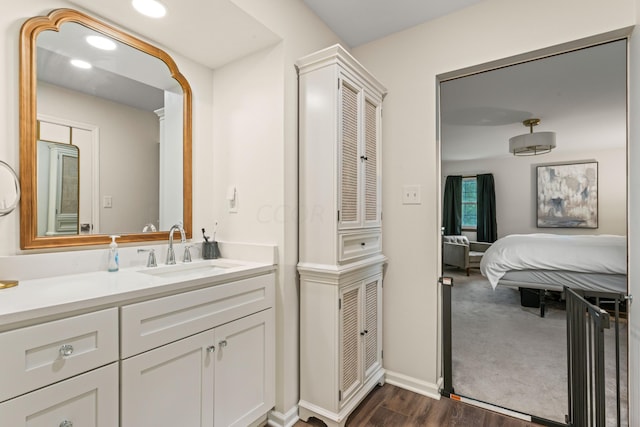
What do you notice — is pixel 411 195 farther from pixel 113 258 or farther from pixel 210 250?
pixel 113 258

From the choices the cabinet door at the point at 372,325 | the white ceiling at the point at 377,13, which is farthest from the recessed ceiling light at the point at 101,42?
the cabinet door at the point at 372,325

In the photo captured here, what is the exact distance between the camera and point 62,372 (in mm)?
962

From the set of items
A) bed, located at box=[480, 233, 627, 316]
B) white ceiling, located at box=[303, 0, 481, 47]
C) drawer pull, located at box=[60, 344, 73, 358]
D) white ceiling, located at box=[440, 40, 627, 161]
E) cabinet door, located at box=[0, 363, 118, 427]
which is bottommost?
cabinet door, located at box=[0, 363, 118, 427]

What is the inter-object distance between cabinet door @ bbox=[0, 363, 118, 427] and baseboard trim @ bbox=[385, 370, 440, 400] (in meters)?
1.68

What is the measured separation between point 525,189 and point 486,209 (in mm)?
251

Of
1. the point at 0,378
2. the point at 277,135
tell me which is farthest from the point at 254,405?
the point at 277,135

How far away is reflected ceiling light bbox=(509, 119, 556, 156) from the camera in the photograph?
75.2 inches

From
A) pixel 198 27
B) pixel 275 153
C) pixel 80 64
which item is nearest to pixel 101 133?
pixel 80 64

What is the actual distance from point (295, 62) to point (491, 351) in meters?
2.46

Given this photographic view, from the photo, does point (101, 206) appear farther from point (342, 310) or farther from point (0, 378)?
point (342, 310)

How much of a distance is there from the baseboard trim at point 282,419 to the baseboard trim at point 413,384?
74 cm

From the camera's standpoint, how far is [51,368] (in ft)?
3.09

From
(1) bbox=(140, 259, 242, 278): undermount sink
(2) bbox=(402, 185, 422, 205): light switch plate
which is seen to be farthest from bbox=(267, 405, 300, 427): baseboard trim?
(2) bbox=(402, 185, 422, 205): light switch plate

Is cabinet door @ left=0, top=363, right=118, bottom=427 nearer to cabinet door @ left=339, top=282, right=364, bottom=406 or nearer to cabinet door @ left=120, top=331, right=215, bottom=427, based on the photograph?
cabinet door @ left=120, top=331, right=215, bottom=427
